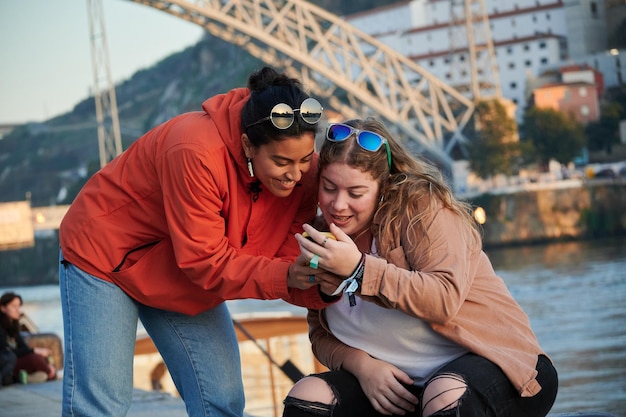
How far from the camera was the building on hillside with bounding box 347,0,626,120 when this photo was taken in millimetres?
41188

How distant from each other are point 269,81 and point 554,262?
24.0 m

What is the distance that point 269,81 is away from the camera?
2.01 meters

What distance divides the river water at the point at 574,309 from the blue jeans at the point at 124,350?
1.00 meters

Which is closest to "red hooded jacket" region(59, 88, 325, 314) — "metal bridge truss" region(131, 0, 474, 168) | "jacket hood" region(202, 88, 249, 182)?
"jacket hood" region(202, 88, 249, 182)

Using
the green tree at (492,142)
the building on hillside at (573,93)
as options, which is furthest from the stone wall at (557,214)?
the building on hillside at (573,93)

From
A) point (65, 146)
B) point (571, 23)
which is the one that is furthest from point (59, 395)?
point (65, 146)

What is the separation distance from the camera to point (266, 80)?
2.02 m

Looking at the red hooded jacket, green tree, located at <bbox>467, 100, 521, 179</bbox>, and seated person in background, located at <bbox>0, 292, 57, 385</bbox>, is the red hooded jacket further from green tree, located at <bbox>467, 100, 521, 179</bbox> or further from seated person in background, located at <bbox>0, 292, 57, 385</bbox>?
green tree, located at <bbox>467, 100, 521, 179</bbox>

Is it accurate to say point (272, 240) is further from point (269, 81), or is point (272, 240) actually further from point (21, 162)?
point (21, 162)

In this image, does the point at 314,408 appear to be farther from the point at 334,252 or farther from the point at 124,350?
the point at 124,350

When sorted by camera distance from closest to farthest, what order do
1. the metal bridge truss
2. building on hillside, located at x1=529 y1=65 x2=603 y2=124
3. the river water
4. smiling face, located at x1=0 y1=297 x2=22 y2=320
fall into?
smiling face, located at x1=0 y1=297 x2=22 y2=320
the river water
the metal bridge truss
building on hillside, located at x1=529 y1=65 x2=603 y2=124

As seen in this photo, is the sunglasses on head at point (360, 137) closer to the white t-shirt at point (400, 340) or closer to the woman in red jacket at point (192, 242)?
the woman in red jacket at point (192, 242)

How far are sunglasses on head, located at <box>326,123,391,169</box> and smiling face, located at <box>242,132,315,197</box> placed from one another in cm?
4

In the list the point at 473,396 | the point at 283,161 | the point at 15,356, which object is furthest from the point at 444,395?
the point at 15,356
